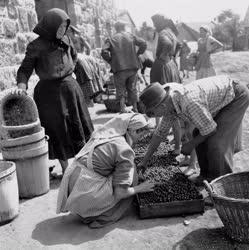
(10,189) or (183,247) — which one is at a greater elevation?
(10,189)

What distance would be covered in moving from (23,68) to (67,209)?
1831mm

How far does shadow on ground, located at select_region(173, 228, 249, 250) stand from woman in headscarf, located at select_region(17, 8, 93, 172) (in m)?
2.01

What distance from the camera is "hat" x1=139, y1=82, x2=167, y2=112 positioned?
3623mm

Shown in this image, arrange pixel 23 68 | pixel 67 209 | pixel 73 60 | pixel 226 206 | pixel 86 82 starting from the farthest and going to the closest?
pixel 86 82 → pixel 73 60 → pixel 23 68 → pixel 67 209 → pixel 226 206

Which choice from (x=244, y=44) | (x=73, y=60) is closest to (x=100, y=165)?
(x=73, y=60)

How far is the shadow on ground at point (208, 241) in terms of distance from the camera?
322 centimetres

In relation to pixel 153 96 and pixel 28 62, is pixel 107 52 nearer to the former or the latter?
pixel 28 62

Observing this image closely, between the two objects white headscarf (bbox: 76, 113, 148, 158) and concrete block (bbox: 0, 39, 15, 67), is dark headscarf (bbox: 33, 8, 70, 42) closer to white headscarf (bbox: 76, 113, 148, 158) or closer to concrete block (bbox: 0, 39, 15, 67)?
white headscarf (bbox: 76, 113, 148, 158)

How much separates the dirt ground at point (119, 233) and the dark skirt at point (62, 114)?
100 centimetres

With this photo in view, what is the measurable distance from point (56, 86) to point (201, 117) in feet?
6.11

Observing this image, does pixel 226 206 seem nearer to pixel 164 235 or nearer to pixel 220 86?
pixel 164 235

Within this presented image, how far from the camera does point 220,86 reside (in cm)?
404

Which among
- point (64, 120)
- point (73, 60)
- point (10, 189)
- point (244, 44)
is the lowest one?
point (244, 44)

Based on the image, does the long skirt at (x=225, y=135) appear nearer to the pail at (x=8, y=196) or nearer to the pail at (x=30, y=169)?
the pail at (x=30, y=169)
